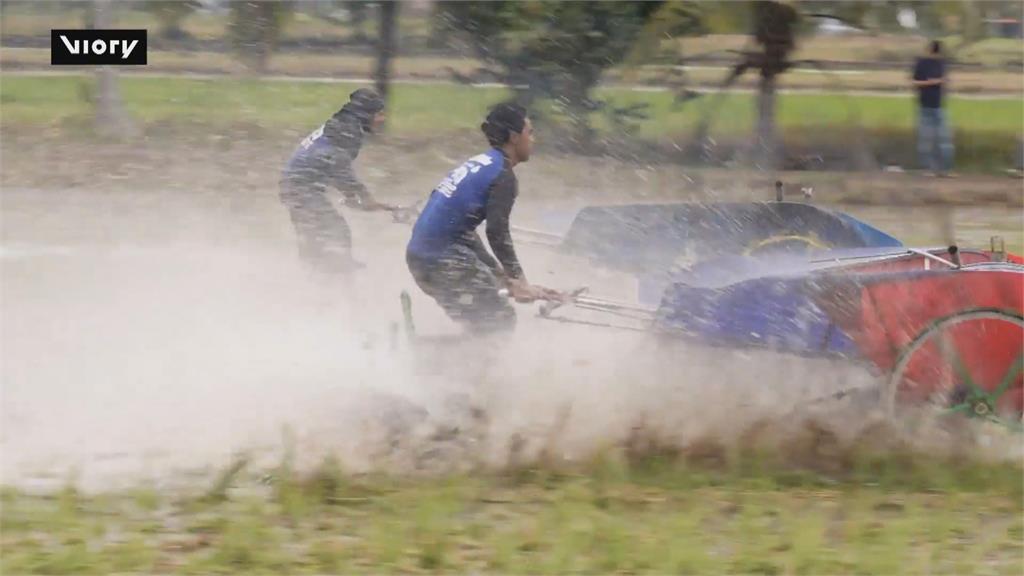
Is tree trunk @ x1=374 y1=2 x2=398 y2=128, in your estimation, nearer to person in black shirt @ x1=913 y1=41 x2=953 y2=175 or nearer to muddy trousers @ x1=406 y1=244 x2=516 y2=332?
person in black shirt @ x1=913 y1=41 x2=953 y2=175

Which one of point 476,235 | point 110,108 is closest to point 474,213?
point 476,235

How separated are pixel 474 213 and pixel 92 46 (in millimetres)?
6611

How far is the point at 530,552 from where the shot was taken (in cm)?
505

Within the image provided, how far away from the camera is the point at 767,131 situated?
13680 millimetres

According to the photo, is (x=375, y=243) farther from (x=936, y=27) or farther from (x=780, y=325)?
(x=936, y=27)

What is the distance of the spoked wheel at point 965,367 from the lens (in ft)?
20.8

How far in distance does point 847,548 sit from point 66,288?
6910 millimetres

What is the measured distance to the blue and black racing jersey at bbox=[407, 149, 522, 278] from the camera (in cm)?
678

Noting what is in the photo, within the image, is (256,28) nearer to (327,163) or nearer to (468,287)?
(327,163)

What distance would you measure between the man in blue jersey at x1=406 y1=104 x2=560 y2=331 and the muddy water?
223 millimetres

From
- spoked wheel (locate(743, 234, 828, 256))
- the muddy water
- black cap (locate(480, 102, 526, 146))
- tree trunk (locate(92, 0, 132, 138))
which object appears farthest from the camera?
tree trunk (locate(92, 0, 132, 138))

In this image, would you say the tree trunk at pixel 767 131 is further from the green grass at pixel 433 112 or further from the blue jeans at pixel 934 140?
the blue jeans at pixel 934 140

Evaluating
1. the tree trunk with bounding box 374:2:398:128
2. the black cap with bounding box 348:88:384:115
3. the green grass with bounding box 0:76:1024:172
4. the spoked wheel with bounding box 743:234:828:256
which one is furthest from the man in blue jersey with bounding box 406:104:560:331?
the tree trunk with bounding box 374:2:398:128

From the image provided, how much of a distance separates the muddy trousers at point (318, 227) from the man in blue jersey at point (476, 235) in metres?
1.20
